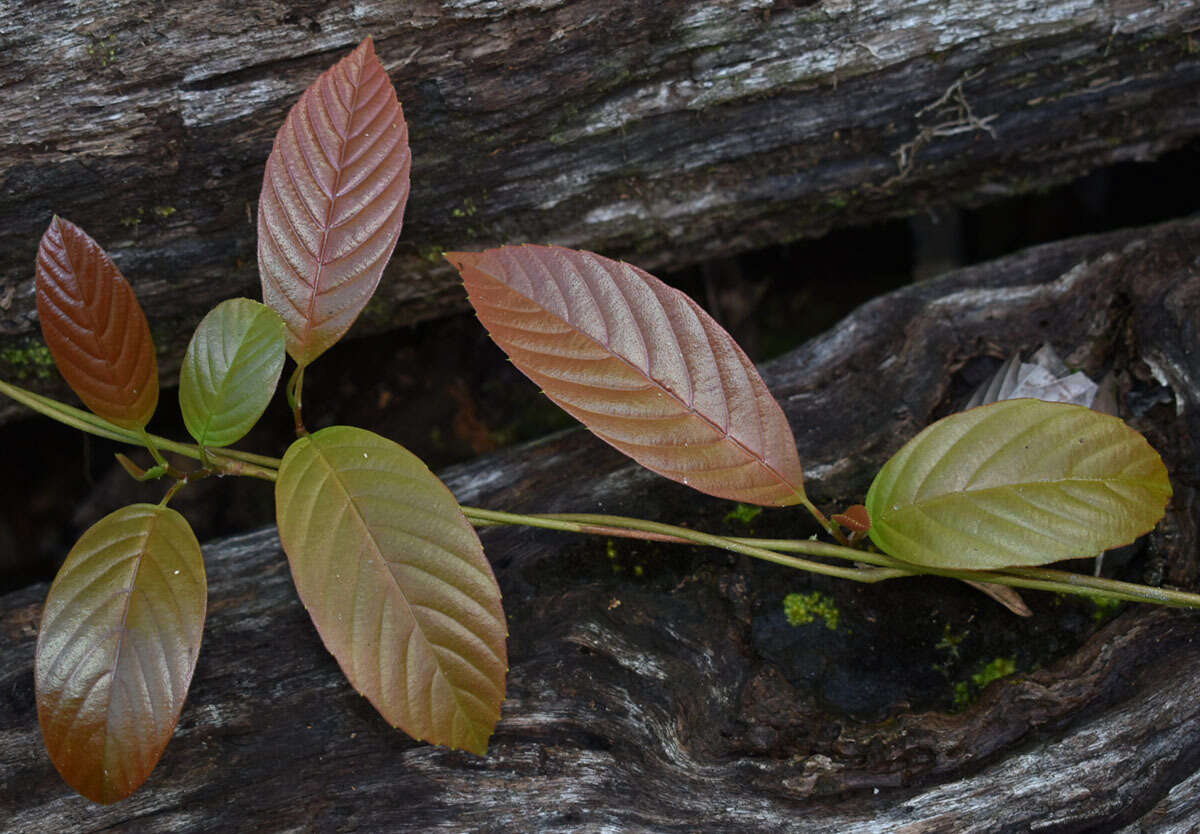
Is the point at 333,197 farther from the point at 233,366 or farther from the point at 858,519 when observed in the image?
the point at 858,519

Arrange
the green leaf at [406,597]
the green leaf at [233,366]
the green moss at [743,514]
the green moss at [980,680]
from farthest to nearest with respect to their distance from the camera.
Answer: the green moss at [743,514] < the green moss at [980,680] < the green leaf at [233,366] < the green leaf at [406,597]

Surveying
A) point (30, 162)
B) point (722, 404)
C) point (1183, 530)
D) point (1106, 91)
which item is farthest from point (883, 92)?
point (30, 162)

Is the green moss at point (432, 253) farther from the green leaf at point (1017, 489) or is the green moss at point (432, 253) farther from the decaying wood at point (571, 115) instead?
the green leaf at point (1017, 489)

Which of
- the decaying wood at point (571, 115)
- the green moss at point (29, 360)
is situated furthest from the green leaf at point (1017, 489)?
the green moss at point (29, 360)

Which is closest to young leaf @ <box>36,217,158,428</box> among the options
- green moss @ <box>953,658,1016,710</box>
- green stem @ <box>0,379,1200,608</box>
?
green stem @ <box>0,379,1200,608</box>

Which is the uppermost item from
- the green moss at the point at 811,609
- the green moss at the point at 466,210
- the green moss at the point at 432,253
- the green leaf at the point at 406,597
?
the green moss at the point at 466,210

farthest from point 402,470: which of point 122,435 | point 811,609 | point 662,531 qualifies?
point 811,609

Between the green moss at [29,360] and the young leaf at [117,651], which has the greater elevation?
the green moss at [29,360]

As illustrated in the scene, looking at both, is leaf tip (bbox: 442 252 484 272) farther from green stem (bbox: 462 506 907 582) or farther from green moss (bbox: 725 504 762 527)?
green moss (bbox: 725 504 762 527)
